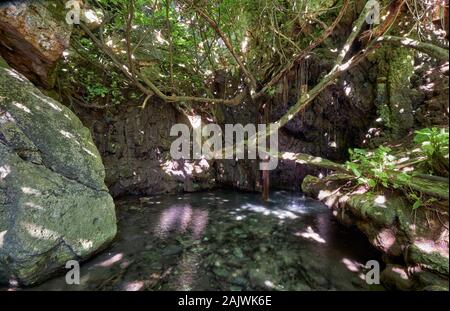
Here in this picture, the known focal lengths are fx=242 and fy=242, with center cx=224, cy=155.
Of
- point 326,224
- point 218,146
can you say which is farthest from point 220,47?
point 326,224

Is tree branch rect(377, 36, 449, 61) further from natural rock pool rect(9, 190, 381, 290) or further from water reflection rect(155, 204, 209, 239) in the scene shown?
water reflection rect(155, 204, 209, 239)

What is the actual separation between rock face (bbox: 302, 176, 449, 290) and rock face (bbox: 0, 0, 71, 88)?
5.82 meters

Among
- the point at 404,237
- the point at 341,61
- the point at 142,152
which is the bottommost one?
the point at 404,237

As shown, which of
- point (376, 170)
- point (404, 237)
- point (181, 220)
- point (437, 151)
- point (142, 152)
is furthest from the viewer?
point (142, 152)

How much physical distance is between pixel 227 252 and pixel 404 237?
2.55 m

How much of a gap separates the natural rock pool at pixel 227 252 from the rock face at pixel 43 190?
37 centimetres

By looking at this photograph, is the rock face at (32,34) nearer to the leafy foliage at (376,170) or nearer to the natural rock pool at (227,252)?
the natural rock pool at (227,252)

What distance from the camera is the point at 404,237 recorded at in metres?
3.05

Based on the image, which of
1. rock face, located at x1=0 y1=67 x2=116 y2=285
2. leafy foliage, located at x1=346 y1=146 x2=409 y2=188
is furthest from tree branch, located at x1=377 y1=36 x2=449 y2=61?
rock face, located at x1=0 y1=67 x2=116 y2=285

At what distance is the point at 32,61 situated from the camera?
4531mm

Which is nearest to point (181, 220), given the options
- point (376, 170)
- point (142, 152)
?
point (142, 152)

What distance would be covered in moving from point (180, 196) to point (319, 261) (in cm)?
468

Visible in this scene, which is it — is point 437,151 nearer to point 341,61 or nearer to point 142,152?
point 341,61

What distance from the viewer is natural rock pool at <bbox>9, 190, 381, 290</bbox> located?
3.31 meters
